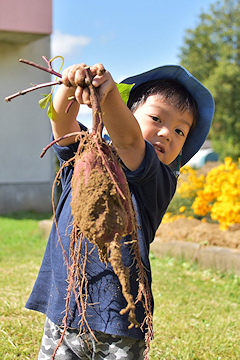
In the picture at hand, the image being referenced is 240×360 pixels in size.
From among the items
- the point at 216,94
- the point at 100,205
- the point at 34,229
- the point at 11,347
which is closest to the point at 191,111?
the point at 100,205

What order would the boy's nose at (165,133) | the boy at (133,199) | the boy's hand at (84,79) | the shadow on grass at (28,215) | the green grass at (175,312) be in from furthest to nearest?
the shadow on grass at (28,215) < the green grass at (175,312) < the boy's nose at (165,133) < the boy at (133,199) < the boy's hand at (84,79)

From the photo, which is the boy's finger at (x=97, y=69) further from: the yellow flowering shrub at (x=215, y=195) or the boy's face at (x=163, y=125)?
the yellow flowering shrub at (x=215, y=195)

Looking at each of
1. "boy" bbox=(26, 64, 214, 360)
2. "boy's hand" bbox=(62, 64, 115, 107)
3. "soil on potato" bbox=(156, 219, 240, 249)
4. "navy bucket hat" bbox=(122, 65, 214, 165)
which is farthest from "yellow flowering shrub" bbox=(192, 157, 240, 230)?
"boy's hand" bbox=(62, 64, 115, 107)

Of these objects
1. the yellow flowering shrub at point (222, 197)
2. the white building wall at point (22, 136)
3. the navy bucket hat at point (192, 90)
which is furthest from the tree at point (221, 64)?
the navy bucket hat at point (192, 90)

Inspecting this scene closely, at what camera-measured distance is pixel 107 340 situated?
6.29 feet

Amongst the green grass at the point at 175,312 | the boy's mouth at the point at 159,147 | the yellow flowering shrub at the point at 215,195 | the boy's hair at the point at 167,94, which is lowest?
the green grass at the point at 175,312

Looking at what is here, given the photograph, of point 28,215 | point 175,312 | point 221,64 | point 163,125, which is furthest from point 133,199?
point 221,64

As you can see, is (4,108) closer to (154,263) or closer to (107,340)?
(154,263)

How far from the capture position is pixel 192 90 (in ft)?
7.64

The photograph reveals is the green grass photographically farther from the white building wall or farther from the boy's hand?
the white building wall

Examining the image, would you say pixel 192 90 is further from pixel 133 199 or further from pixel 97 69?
pixel 97 69

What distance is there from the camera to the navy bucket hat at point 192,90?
7.43 feet

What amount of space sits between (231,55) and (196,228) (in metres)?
28.6

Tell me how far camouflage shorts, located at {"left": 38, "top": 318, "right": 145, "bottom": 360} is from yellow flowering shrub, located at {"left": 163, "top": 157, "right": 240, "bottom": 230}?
385cm
